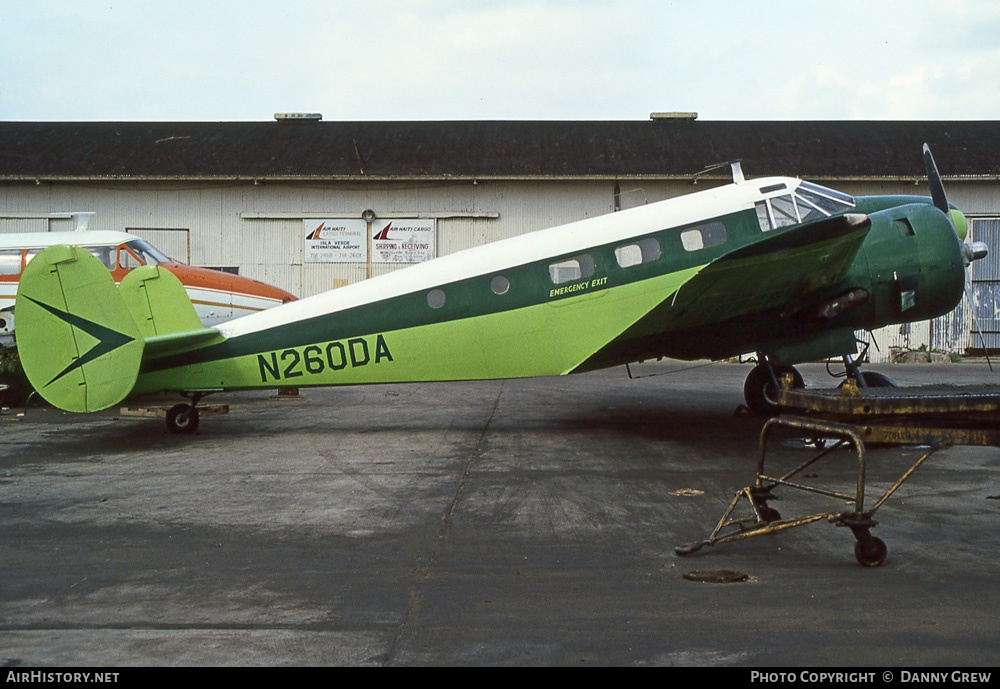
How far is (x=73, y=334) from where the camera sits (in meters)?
10.1

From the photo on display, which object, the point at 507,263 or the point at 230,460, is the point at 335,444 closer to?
the point at 230,460

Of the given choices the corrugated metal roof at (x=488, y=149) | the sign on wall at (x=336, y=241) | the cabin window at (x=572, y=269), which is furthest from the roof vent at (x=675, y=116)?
the cabin window at (x=572, y=269)

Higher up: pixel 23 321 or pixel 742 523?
pixel 23 321

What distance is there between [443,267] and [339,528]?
5077mm

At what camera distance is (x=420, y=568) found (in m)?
5.73

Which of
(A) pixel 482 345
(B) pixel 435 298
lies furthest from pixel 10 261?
(A) pixel 482 345

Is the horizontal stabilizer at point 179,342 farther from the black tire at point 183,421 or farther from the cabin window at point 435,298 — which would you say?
the cabin window at point 435,298

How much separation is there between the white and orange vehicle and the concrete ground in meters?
4.85

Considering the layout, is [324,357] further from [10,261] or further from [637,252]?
[10,261]

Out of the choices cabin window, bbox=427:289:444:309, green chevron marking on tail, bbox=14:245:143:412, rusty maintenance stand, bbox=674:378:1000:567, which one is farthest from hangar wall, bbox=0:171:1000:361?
rusty maintenance stand, bbox=674:378:1000:567

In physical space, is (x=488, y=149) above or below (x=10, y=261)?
above

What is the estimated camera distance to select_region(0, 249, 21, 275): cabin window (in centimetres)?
1633

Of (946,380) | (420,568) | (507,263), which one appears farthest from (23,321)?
(946,380)

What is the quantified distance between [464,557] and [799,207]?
778cm
